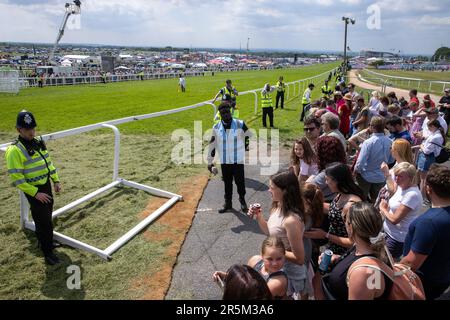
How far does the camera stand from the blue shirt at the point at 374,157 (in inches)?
191

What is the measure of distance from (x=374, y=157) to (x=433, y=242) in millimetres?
2533

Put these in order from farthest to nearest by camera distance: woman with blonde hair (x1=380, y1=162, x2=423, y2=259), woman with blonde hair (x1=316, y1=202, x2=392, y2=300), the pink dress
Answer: the pink dress
woman with blonde hair (x1=380, y1=162, x2=423, y2=259)
woman with blonde hair (x1=316, y1=202, x2=392, y2=300)

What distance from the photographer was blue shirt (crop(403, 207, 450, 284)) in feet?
8.22

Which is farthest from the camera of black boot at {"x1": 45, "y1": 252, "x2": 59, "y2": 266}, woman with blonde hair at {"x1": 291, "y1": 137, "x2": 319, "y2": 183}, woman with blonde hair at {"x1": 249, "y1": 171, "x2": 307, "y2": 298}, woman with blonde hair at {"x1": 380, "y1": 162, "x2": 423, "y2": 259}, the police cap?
woman with blonde hair at {"x1": 291, "y1": 137, "x2": 319, "y2": 183}

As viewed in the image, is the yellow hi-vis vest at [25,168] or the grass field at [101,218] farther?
the yellow hi-vis vest at [25,168]

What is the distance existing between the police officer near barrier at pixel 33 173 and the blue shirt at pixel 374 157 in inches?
170

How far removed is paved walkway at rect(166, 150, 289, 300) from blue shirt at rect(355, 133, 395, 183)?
177 cm

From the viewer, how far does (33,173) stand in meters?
4.20

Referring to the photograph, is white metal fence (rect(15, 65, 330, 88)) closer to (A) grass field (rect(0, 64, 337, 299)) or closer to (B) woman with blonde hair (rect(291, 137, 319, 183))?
(A) grass field (rect(0, 64, 337, 299))

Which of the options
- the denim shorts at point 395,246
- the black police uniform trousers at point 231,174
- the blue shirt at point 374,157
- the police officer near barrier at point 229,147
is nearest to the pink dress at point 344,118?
the police officer near barrier at point 229,147

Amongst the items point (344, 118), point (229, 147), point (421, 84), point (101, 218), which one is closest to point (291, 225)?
point (229, 147)

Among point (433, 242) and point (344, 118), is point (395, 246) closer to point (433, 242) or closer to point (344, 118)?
point (433, 242)

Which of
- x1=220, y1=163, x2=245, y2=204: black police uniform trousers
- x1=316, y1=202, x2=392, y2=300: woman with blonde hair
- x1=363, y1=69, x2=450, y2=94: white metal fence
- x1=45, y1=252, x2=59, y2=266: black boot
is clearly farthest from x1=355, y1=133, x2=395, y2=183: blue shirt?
x1=363, y1=69, x2=450, y2=94: white metal fence

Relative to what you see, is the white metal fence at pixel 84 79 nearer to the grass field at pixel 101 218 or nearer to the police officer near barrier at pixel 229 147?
the grass field at pixel 101 218
